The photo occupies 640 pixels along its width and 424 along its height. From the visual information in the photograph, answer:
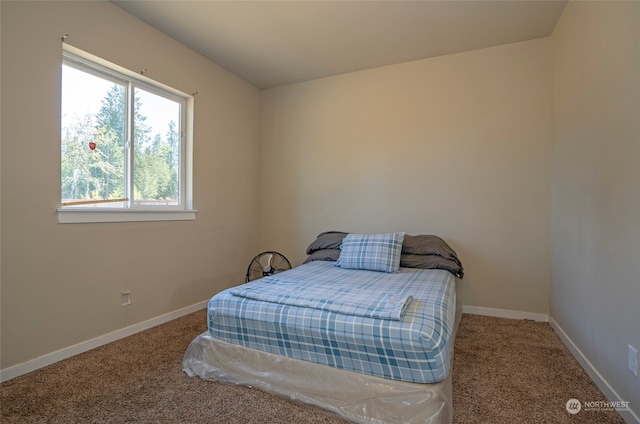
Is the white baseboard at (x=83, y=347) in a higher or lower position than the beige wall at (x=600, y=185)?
lower

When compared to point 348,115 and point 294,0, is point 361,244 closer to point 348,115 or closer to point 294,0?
point 348,115

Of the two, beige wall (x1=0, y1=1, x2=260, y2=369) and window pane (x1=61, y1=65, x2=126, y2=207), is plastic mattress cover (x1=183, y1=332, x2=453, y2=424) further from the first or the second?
window pane (x1=61, y1=65, x2=126, y2=207)

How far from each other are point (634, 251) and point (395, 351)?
3.95 ft

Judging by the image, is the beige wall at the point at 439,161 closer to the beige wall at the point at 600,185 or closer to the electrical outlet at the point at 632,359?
the beige wall at the point at 600,185

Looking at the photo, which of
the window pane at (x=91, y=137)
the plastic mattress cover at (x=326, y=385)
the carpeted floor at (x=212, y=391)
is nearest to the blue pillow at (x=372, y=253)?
the carpeted floor at (x=212, y=391)

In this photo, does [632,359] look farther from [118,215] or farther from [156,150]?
[156,150]

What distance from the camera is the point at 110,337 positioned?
2.44 m

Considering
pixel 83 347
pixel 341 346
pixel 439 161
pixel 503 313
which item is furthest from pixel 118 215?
pixel 503 313

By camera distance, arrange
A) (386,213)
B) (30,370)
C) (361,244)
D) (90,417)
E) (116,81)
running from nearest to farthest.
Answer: (90,417) → (30,370) → (116,81) → (361,244) → (386,213)

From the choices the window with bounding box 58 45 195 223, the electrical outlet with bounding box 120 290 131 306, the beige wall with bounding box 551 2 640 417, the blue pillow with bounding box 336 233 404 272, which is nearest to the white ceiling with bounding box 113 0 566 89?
the beige wall with bounding box 551 2 640 417

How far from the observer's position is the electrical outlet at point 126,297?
A: 2.54 meters

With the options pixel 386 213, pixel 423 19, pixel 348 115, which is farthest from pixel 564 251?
pixel 348 115

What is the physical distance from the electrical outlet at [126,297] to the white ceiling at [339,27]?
2.20 metres

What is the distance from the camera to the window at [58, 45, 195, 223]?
7.41ft
